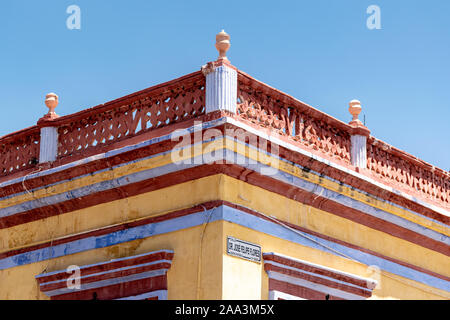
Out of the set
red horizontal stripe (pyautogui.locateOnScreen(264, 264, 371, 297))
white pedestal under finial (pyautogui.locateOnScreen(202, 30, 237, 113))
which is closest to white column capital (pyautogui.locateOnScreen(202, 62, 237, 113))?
white pedestal under finial (pyautogui.locateOnScreen(202, 30, 237, 113))

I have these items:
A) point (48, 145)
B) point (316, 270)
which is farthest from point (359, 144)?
point (48, 145)

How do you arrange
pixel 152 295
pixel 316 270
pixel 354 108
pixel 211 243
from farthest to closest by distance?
pixel 354 108
pixel 316 270
pixel 152 295
pixel 211 243

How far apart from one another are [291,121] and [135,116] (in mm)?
1930

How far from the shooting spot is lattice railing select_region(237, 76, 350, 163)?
11.3m

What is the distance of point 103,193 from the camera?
38.2 feet

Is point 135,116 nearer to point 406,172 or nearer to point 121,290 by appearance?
point 121,290

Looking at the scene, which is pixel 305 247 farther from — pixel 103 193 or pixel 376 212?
pixel 103 193

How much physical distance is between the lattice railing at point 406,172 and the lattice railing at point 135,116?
A: 2.97 metres

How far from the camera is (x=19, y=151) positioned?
12852mm

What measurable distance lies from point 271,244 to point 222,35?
249 cm

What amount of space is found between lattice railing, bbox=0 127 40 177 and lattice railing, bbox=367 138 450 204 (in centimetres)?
446

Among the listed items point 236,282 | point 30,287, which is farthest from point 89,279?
point 236,282
